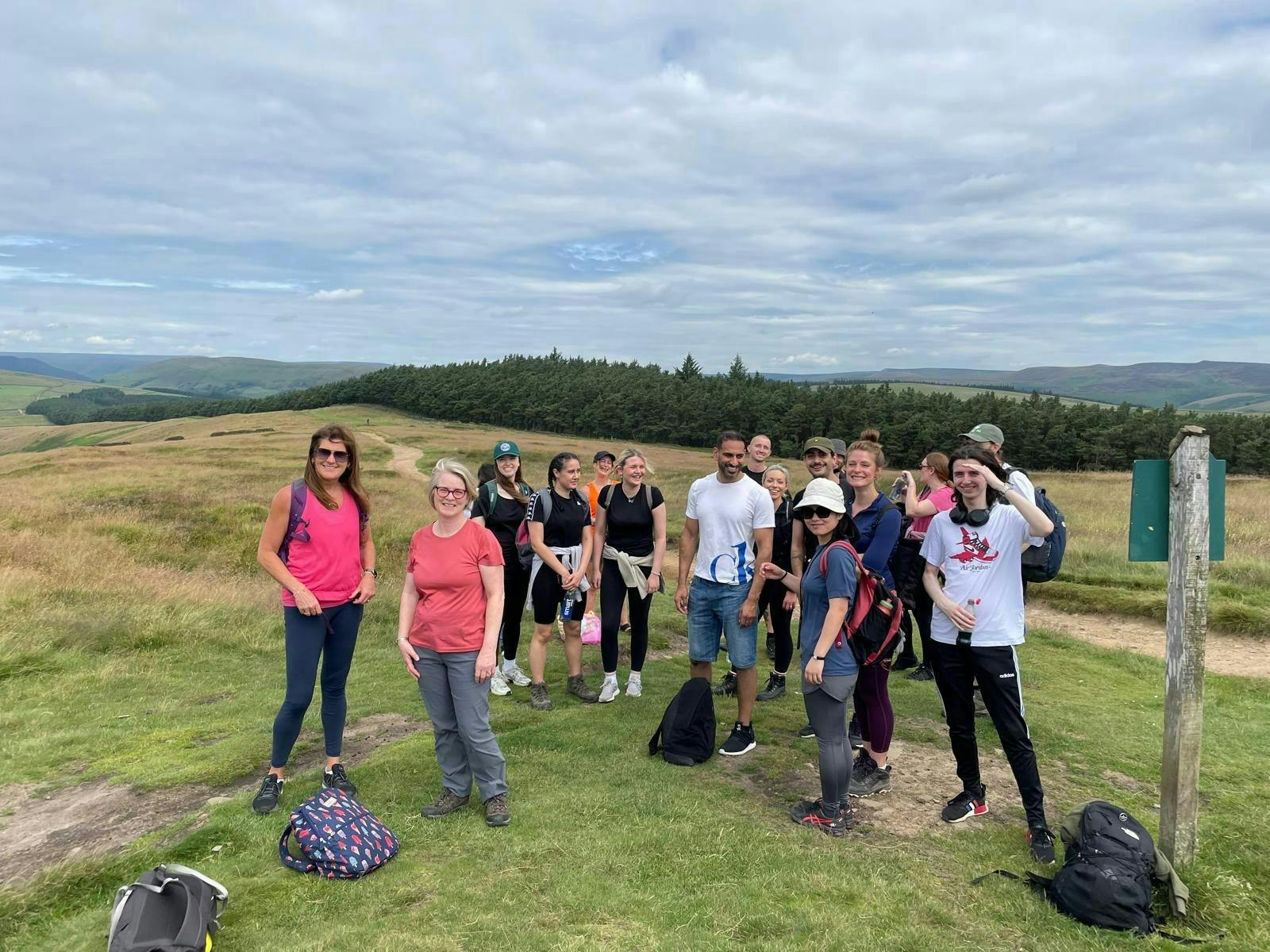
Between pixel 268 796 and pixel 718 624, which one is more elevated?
pixel 718 624

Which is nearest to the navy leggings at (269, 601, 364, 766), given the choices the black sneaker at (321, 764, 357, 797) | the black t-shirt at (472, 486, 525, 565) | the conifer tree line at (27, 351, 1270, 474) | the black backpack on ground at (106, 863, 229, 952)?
the black sneaker at (321, 764, 357, 797)

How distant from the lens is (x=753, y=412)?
81.3m

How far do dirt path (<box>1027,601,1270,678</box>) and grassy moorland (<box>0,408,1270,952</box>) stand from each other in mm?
1444

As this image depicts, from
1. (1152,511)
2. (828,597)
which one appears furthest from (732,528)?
(1152,511)

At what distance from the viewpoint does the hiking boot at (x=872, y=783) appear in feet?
18.4

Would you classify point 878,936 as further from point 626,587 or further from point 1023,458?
point 1023,458

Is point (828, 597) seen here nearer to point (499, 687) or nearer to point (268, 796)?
point (268, 796)

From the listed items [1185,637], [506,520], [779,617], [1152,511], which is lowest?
[779,617]

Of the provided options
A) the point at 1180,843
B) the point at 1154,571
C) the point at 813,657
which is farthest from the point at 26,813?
the point at 1154,571

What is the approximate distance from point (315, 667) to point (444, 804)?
137cm

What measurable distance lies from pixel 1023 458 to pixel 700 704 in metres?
71.1

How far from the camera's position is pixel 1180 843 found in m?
4.30

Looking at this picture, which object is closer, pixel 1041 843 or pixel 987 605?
pixel 1041 843

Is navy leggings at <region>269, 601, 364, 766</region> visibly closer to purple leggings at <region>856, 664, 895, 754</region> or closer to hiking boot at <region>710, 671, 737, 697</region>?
purple leggings at <region>856, 664, 895, 754</region>
